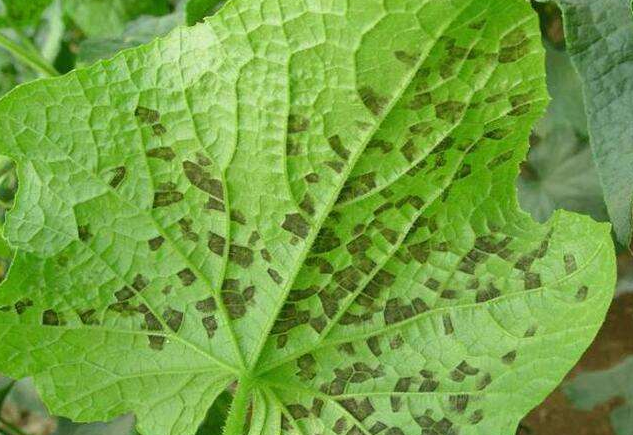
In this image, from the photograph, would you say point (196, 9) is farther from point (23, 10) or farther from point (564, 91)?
point (564, 91)

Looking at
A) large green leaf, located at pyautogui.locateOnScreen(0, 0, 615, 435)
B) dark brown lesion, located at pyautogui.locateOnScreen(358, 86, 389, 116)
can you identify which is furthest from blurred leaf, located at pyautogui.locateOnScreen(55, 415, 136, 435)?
dark brown lesion, located at pyautogui.locateOnScreen(358, 86, 389, 116)

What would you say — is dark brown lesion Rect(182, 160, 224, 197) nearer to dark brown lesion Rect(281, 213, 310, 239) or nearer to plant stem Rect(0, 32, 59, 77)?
dark brown lesion Rect(281, 213, 310, 239)

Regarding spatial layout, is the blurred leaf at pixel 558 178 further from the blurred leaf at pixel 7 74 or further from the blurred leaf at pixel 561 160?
the blurred leaf at pixel 7 74

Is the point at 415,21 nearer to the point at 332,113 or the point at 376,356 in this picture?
the point at 332,113

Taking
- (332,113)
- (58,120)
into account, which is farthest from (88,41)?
(332,113)

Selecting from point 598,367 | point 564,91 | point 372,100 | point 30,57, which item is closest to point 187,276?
point 372,100

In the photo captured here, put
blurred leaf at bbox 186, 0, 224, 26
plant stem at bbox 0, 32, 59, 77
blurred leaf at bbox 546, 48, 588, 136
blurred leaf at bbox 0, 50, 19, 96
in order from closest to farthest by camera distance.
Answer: blurred leaf at bbox 186, 0, 224, 26, plant stem at bbox 0, 32, 59, 77, blurred leaf at bbox 546, 48, 588, 136, blurred leaf at bbox 0, 50, 19, 96

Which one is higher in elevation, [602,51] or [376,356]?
[602,51]
